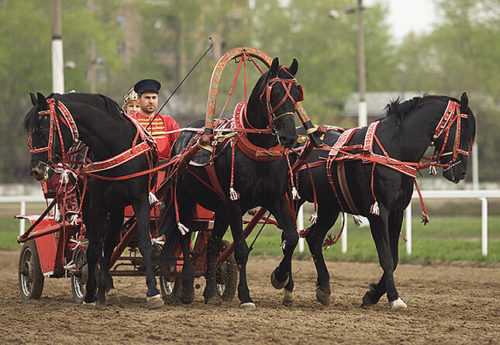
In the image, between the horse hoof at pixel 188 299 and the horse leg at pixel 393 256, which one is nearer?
the horse leg at pixel 393 256

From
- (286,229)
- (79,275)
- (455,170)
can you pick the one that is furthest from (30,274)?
(455,170)

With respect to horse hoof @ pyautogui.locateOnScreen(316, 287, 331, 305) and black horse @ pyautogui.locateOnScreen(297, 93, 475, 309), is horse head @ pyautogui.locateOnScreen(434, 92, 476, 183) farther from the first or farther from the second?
horse hoof @ pyautogui.locateOnScreen(316, 287, 331, 305)

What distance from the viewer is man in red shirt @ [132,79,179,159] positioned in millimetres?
11352

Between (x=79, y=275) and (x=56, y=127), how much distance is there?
6.18ft

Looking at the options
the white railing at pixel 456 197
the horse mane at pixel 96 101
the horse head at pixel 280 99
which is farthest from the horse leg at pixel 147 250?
the white railing at pixel 456 197

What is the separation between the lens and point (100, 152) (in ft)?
33.2

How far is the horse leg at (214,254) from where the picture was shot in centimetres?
1082

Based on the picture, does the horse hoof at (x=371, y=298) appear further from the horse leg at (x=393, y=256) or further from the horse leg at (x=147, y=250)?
the horse leg at (x=147, y=250)

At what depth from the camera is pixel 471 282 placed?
1308cm

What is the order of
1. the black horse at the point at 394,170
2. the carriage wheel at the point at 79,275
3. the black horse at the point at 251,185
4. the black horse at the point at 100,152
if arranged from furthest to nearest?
the carriage wheel at the point at 79,275, the black horse at the point at 394,170, the black horse at the point at 100,152, the black horse at the point at 251,185

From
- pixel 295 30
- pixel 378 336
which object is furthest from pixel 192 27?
pixel 378 336

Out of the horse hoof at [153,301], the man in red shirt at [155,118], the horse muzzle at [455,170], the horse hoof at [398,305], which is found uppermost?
the man in red shirt at [155,118]

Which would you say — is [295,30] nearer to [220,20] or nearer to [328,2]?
[328,2]

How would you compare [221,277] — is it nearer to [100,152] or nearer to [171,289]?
[171,289]
